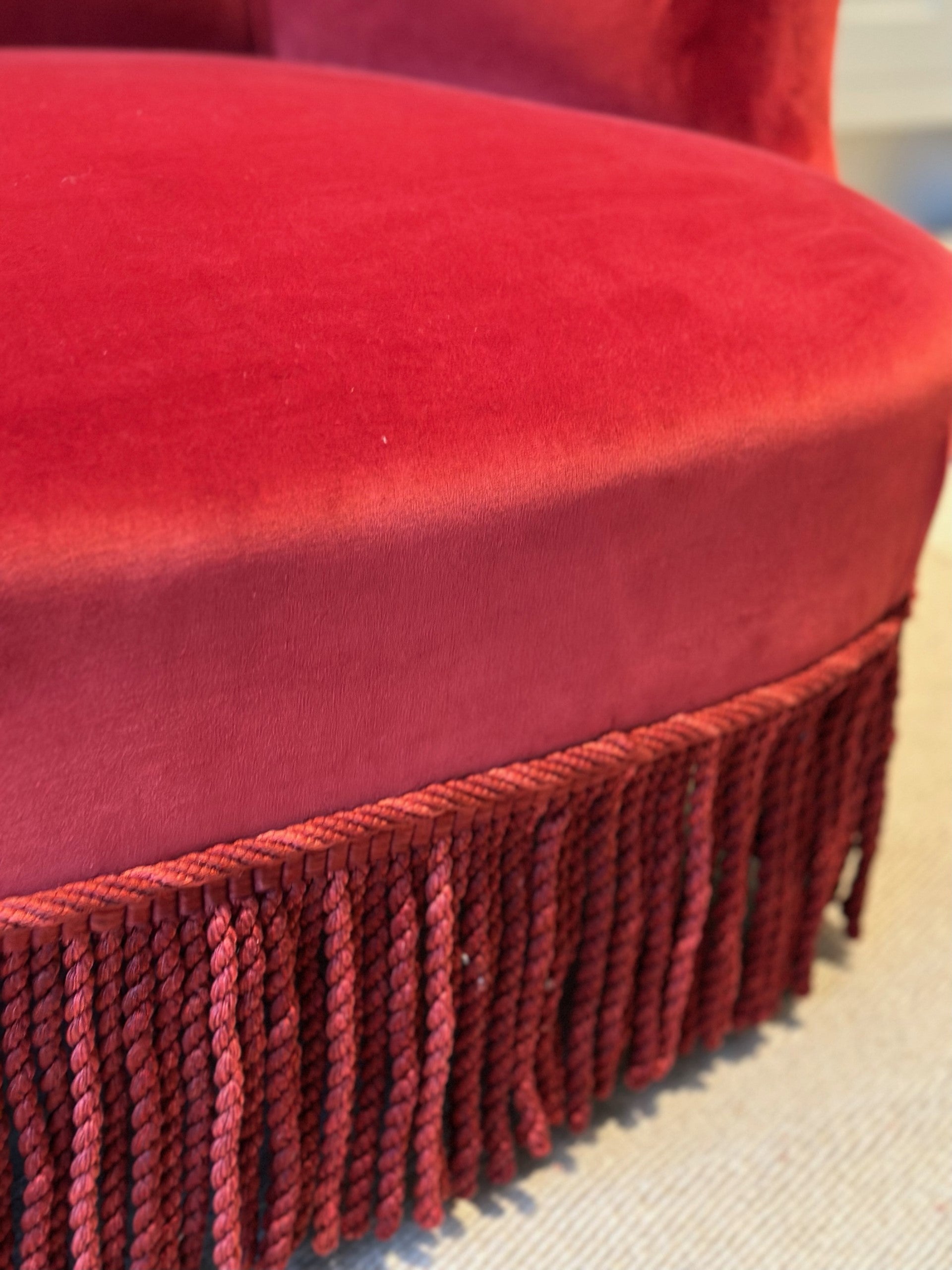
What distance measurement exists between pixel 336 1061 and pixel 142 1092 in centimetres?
8

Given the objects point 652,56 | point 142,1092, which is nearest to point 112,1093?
point 142,1092

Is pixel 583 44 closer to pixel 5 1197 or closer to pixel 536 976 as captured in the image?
pixel 536 976

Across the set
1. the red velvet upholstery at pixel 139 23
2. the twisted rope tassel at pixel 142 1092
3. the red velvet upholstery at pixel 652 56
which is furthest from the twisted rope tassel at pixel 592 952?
the red velvet upholstery at pixel 139 23

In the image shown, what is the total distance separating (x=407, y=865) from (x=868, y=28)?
60.3 inches

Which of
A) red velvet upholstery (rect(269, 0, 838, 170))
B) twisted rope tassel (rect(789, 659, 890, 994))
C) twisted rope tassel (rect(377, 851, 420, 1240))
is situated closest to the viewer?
twisted rope tassel (rect(377, 851, 420, 1240))

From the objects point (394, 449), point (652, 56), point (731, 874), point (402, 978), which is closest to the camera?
point (394, 449)

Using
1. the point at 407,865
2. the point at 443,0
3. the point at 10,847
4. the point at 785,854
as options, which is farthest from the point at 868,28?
the point at 10,847

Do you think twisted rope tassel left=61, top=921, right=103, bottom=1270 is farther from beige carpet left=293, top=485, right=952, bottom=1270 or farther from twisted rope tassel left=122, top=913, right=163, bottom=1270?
beige carpet left=293, top=485, right=952, bottom=1270

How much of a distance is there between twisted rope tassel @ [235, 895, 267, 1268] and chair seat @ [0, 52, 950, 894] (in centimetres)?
4

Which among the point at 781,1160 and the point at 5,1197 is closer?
the point at 5,1197

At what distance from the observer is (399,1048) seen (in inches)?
21.5

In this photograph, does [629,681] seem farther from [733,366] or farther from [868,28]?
[868,28]

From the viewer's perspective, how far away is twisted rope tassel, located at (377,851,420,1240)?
0.52 meters

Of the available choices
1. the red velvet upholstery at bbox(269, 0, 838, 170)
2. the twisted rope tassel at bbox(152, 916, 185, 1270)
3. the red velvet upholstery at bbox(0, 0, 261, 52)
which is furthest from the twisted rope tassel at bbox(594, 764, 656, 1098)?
the red velvet upholstery at bbox(0, 0, 261, 52)
